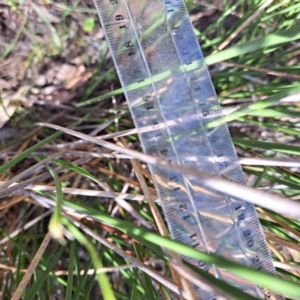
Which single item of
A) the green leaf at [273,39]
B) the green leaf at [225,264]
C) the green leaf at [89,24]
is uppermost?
the green leaf at [89,24]

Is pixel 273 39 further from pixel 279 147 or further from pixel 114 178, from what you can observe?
pixel 114 178

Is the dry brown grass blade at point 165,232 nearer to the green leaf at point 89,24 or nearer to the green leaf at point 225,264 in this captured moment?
the green leaf at point 225,264

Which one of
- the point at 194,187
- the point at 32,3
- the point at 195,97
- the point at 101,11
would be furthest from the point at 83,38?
the point at 194,187

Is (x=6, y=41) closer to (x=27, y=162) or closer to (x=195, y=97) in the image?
(x=27, y=162)

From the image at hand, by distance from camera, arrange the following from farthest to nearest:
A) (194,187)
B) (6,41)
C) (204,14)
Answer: (204,14) → (6,41) → (194,187)

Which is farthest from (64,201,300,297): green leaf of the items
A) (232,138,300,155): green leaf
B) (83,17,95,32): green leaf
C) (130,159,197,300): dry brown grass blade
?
(83,17,95,32): green leaf

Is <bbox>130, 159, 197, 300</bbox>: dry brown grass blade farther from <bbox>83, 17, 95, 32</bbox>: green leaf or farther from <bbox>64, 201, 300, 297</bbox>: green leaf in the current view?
<bbox>83, 17, 95, 32</bbox>: green leaf

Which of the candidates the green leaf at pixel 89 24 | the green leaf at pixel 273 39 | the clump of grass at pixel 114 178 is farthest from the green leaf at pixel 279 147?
the green leaf at pixel 89 24

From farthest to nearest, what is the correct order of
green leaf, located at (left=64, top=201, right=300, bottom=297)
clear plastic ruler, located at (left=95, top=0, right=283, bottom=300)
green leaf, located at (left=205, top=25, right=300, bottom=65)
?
1. clear plastic ruler, located at (left=95, top=0, right=283, bottom=300)
2. green leaf, located at (left=205, top=25, right=300, bottom=65)
3. green leaf, located at (left=64, top=201, right=300, bottom=297)
